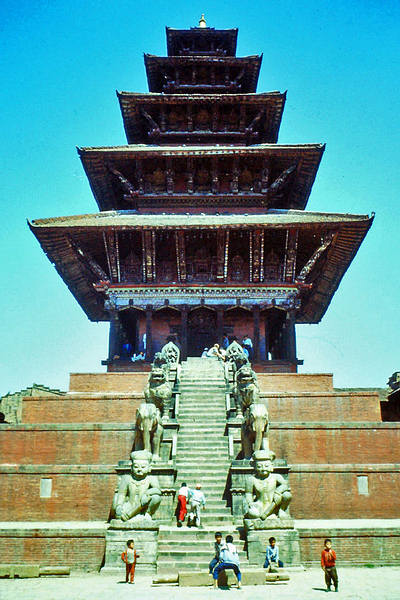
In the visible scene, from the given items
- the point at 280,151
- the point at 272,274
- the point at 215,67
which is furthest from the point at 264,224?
the point at 215,67

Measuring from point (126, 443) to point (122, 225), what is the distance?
8642 mm

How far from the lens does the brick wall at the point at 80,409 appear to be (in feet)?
53.6

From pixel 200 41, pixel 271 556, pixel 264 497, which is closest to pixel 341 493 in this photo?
pixel 264 497

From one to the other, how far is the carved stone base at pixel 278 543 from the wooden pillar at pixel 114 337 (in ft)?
36.7

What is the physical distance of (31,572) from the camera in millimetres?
10391

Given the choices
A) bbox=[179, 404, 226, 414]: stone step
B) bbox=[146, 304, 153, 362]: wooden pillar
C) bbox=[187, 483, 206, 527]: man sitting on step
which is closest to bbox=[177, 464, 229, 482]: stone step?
bbox=[187, 483, 206, 527]: man sitting on step

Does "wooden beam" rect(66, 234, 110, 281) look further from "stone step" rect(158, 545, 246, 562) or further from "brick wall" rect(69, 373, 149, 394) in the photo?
"stone step" rect(158, 545, 246, 562)

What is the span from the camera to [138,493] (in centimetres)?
1129

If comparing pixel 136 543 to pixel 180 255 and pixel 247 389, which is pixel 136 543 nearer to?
pixel 247 389

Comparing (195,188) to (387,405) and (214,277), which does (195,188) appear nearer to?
(214,277)

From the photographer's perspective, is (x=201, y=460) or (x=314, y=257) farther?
(x=314, y=257)

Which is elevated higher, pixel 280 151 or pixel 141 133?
pixel 141 133

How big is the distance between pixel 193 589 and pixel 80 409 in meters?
8.19

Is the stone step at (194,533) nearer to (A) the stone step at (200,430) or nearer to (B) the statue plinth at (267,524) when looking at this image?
(B) the statue plinth at (267,524)
